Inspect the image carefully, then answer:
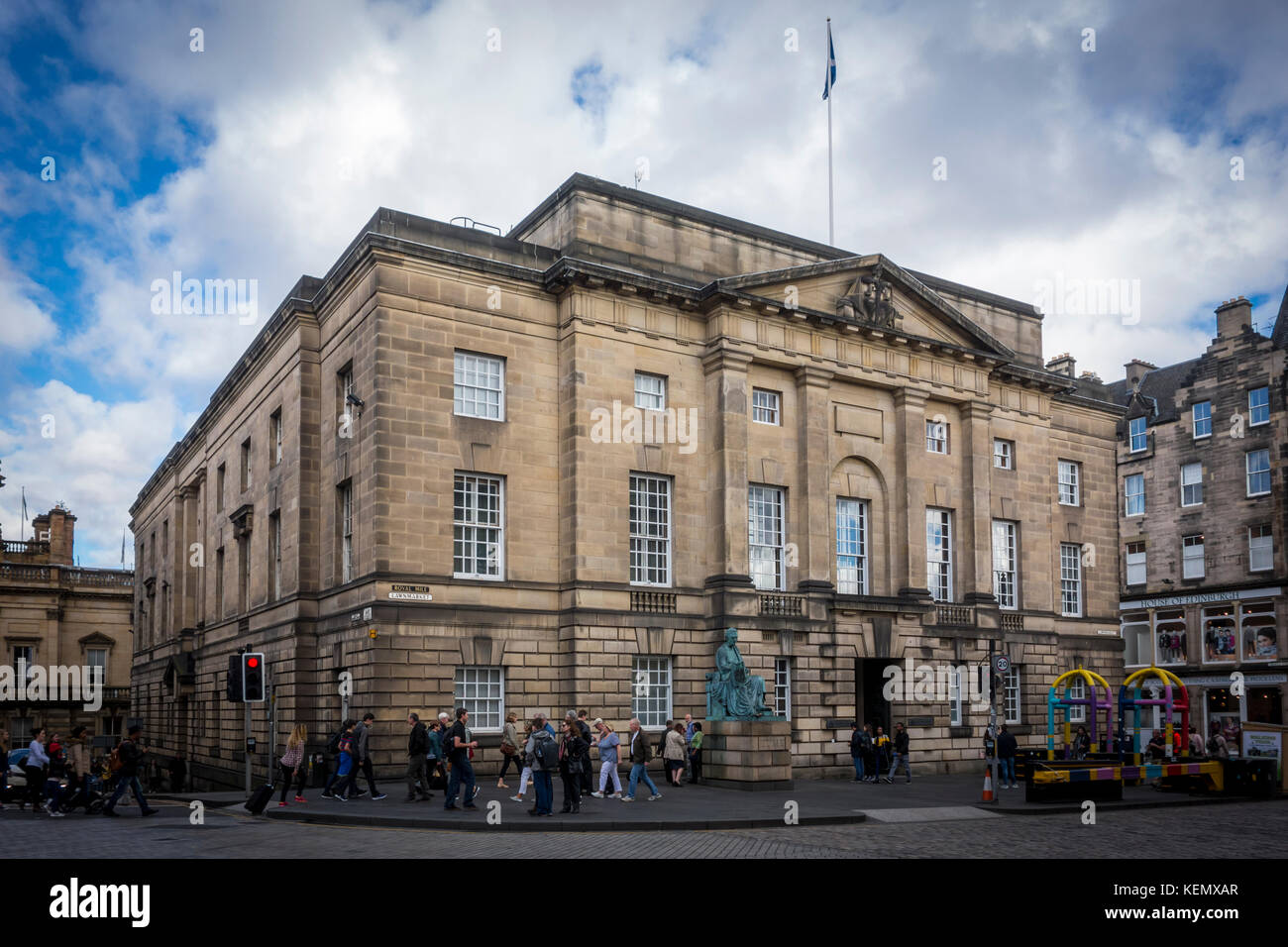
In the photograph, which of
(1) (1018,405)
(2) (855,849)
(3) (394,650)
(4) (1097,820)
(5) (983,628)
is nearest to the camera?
(2) (855,849)

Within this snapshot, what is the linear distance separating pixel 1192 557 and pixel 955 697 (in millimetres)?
24761

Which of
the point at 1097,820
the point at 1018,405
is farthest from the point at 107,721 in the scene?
the point at 1097,820

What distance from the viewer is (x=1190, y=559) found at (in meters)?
55.3

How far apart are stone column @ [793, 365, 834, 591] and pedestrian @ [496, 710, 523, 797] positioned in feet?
31.0

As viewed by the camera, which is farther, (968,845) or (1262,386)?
(1262,386)

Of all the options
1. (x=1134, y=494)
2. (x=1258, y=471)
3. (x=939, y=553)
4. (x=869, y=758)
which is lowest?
(x=869, y=758)

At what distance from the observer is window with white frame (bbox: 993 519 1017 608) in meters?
39.6

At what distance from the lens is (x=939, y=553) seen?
37656 millimetres

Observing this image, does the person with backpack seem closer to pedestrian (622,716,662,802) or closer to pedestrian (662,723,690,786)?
pedestrian (622,716,662,802)

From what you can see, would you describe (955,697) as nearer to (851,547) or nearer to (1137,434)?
(851,547)

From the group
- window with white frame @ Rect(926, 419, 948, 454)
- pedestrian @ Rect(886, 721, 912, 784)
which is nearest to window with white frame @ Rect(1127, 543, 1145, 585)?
window with white frame @ Rect(926, 419, 948, 454)

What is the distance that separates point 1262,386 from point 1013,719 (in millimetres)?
23596

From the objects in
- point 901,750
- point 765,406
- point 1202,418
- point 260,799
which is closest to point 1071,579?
point 901,750

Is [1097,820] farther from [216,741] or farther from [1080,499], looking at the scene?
[216,741]
